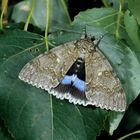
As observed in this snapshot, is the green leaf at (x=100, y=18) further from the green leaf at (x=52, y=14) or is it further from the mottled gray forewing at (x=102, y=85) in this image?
the green leaf at (x=52, y=14)

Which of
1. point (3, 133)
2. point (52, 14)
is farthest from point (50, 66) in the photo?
point (52, 14)

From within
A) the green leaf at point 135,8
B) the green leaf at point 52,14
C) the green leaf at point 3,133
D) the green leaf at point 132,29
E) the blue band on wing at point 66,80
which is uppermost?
the green leaf at point 135,8

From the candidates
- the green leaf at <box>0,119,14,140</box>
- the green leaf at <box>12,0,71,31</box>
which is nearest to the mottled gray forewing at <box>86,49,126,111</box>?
the green leaf at <box>0,119,14,140</box>

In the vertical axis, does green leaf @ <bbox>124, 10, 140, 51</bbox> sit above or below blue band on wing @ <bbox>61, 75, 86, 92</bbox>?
above

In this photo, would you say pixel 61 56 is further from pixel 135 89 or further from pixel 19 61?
pixel 135 89

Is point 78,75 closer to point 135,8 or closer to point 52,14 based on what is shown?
point 135,8

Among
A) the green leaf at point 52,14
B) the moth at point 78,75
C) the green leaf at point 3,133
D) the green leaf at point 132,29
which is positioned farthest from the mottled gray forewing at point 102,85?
the green leaf at point 52,14

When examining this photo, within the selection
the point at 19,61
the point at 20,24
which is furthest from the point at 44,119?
the point at 20,24

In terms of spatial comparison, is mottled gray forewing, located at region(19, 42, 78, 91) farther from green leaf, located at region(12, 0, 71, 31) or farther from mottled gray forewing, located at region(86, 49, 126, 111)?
green leaf, located at region(12, 0, 71, 31)
